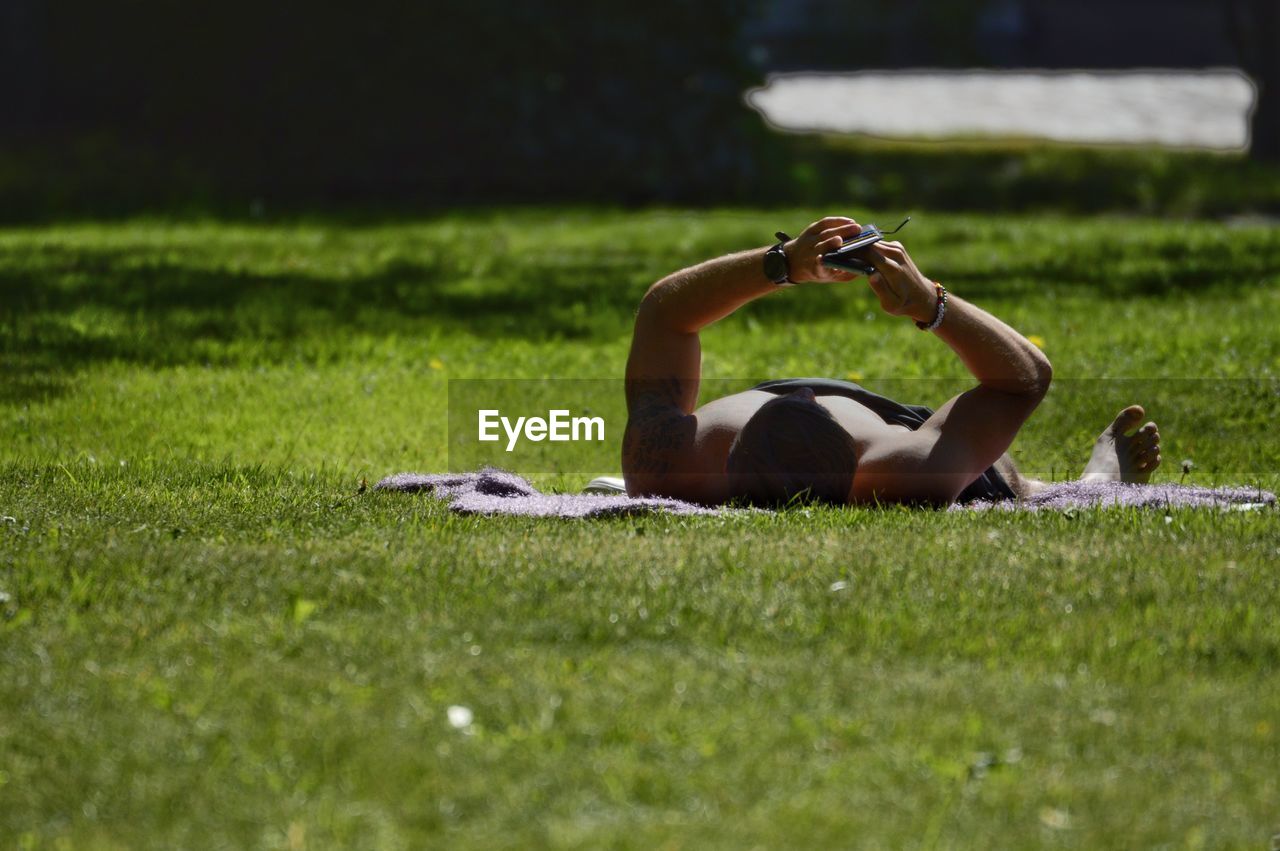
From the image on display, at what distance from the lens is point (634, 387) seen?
19.6ft

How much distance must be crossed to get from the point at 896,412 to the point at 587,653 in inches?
80.0

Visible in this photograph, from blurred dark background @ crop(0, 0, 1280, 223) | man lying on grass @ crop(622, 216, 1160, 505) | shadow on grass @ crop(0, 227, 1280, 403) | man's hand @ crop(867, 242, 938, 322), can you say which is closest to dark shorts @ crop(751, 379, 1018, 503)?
man lying on grass @ crop(622, 216, 1160, 505)

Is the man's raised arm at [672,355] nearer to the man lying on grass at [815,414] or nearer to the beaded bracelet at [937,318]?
the man lying on grass at [815,414]

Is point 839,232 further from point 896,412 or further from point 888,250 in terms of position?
point 896,412

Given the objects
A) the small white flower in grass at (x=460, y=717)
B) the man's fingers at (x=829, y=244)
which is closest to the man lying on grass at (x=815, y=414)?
the man's fingers at (x=829, y=244)

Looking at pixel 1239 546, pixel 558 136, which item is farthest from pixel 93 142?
pixel 1239 546

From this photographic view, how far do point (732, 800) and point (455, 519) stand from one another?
7.35 ft

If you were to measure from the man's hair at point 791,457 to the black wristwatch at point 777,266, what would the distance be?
0.39 m

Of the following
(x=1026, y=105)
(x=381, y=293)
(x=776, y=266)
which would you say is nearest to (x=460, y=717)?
(x=776, y=266)

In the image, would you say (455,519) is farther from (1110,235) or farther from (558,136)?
(558,136)

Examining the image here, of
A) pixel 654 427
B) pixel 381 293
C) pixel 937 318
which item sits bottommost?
pixel 381 293

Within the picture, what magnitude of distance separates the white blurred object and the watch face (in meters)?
15.5

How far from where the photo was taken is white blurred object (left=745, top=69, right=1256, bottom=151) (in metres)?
22.7

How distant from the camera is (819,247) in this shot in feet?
17.9
